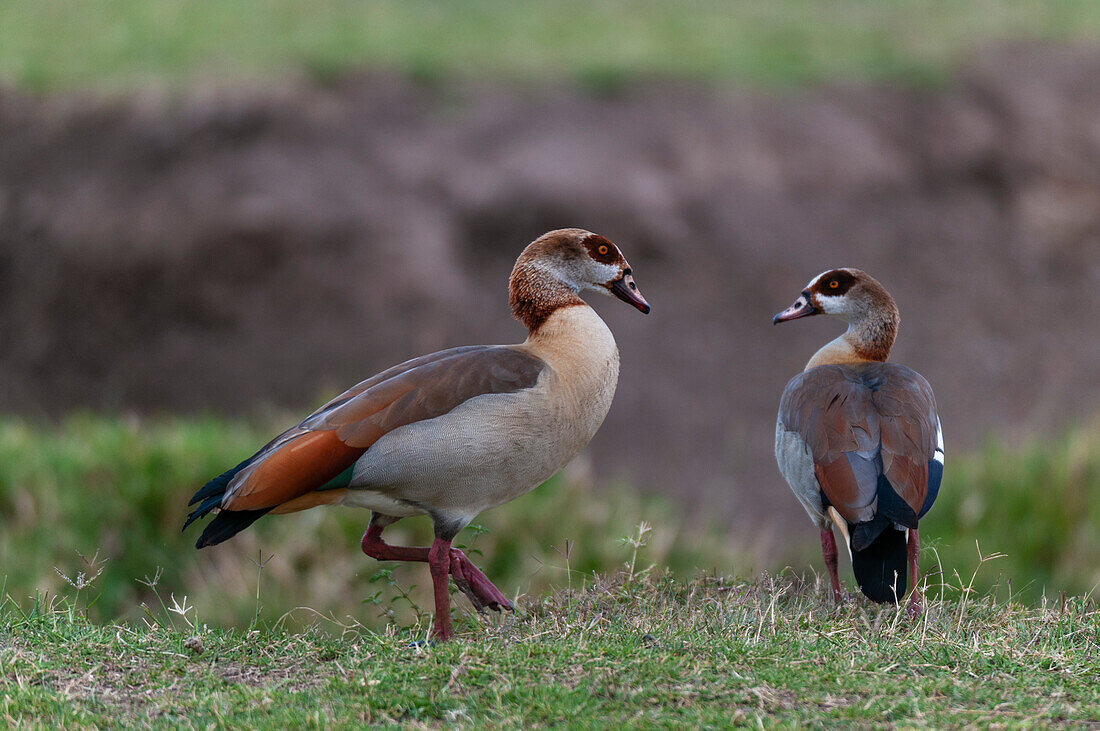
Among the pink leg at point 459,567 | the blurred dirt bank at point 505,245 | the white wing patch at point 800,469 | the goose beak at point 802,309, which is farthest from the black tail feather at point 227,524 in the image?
the blurred dirt bank at point 505,245

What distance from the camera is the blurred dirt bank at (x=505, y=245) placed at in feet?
33.9

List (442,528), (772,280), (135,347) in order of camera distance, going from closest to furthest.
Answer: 1. (442,528)
2. (135,347)
3. (772,280)

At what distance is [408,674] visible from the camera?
3635mm

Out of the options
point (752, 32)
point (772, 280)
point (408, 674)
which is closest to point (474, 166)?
point (772, 280)

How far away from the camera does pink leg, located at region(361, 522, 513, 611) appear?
458 centimetres

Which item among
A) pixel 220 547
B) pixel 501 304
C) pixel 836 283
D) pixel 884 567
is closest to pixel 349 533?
pixel 220 547

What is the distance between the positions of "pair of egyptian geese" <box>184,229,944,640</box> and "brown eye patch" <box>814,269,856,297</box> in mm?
677

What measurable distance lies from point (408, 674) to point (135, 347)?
7.58 meters

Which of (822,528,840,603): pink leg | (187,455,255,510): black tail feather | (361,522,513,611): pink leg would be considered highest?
(187,455,255,510): black tail feather

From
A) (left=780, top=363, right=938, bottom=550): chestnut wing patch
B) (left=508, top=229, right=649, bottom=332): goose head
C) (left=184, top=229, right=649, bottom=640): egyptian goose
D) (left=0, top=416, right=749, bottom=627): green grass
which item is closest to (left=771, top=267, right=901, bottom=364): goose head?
(left=780, top=363, right=938, bottom=550): chestnut wing patch

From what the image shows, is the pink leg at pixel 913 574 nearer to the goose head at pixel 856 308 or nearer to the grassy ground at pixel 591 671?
the grassy ground at pixel 591 671

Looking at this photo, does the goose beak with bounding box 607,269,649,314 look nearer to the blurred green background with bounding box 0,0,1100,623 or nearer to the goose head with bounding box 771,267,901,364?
the goose head with bounding box 771,267,901,364

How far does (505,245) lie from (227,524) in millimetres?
6872

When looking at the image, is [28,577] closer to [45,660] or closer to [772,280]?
[45,660]
